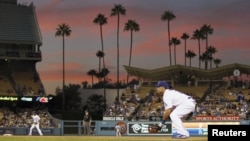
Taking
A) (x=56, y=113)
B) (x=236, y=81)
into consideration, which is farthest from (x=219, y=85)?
(x=56, y=113)

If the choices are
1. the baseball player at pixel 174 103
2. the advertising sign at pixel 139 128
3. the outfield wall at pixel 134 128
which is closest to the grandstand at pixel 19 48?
the outfield wall at pixel 134 128

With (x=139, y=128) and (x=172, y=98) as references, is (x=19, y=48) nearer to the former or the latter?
(x=139, y=128)

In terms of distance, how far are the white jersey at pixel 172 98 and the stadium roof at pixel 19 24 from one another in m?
62.5

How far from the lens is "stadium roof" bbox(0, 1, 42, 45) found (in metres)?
76.7

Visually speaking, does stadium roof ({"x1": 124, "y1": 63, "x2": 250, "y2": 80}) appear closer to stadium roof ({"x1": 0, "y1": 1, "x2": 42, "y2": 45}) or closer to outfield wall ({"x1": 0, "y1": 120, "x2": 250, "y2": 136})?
stadium roof ({"x1": 0, "y1": 1, "x2": 42, "y2": 45})

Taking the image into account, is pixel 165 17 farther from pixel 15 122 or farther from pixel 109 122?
pixel 109 122

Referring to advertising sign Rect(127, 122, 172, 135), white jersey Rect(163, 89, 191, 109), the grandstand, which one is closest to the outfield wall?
advertising sign Rect(127, 122, 172, 135)

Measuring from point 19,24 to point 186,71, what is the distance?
25.9 m

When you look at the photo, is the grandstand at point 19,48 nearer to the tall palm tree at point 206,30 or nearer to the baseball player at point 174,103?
the tall palm tree at point 206,30

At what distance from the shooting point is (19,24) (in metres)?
78.4

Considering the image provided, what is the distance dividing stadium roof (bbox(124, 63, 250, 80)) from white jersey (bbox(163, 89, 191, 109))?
186 feet

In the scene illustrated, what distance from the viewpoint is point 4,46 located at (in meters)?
76.4

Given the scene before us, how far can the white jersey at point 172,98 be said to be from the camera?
15477 mm

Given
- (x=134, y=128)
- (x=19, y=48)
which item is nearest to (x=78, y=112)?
(x=19, y=48)
